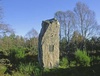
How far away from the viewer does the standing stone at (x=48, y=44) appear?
20.4 meters

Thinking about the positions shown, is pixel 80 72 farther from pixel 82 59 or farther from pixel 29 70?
pixel 82 59

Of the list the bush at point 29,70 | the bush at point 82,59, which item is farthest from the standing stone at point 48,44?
the bush at point 82,59

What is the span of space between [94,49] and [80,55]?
69.4 feet

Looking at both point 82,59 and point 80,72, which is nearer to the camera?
point 80,72

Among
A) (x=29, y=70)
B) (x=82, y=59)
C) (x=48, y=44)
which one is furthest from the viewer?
(x=82, y=59)

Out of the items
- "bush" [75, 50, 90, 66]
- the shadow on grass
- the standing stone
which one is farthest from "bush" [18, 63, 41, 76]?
"bush" [75, 50, 90, 66]

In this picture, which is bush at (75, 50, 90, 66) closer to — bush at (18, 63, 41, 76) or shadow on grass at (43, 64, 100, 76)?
shadow on grass at (43, 64, 100, 76)

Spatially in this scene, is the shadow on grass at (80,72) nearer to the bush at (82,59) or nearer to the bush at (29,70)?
the bush at (29,70)

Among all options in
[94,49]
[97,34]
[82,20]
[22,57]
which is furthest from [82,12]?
[22,57]

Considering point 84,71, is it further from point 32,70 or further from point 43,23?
point 43,23

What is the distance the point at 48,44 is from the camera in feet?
68.1

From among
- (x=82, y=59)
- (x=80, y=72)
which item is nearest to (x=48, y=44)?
(x=82, y=59)

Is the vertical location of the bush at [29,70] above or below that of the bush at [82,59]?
below

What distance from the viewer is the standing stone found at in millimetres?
20438
